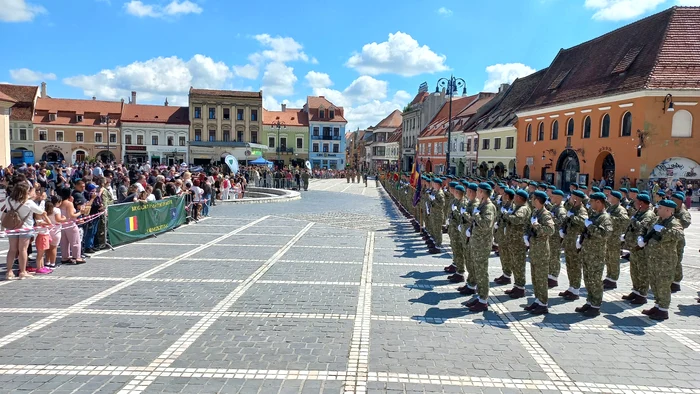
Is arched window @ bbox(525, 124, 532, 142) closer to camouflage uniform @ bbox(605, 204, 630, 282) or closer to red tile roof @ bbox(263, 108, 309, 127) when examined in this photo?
camouflage uniform @ bbox(605, 204, 630, 282)

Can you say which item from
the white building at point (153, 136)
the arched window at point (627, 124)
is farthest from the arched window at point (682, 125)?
the white building at point (153, 136)

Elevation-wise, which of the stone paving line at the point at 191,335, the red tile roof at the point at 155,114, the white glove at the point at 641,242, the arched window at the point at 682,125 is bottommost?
the stone paving line at the point at 191,335

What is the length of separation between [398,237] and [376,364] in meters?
9.30

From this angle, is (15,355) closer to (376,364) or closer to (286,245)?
(376,364)

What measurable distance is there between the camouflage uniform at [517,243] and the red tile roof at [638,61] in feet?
75.2

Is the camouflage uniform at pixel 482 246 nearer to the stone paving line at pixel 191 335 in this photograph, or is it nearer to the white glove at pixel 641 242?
the white glove at pixel 641 242

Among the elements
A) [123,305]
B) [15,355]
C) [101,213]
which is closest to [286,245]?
[101,213]

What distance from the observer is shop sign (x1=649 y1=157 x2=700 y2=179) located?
86.3ft

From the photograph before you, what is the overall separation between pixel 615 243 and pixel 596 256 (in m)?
1.85

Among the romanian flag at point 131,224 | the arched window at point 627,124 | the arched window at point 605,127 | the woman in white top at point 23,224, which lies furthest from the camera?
the arched window at point 605,127

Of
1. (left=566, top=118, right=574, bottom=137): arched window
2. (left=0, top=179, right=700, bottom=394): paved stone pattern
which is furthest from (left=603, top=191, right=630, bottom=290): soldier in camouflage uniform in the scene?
(left=566, top=118, right=574, bottom=137): arched window

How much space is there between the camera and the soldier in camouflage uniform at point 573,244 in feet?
26.2

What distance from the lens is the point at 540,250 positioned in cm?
727

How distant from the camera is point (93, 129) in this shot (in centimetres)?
5994
